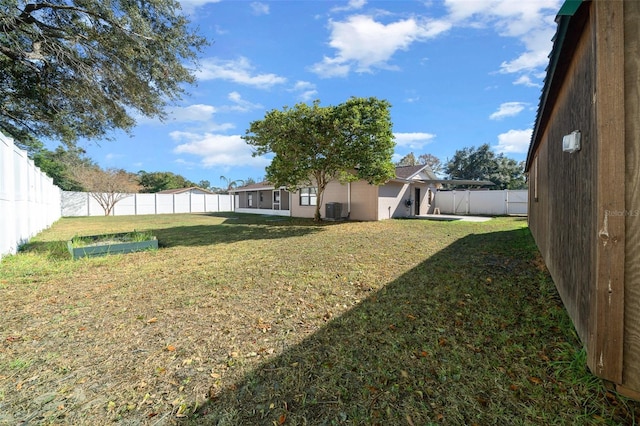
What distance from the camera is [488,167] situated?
33375 millimetres

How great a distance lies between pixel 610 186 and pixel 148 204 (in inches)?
1258

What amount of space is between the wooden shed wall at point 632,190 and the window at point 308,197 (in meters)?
16.5

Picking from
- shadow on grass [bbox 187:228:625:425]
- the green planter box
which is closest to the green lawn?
shadow on grass [bbox 187:228:625:425]

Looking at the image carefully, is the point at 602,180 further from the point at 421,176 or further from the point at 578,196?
the point at 421,176

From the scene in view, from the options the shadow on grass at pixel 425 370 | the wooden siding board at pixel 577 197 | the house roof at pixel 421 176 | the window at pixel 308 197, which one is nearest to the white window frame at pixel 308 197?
the window at pixel 308 197

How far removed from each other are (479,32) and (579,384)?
8.01 m

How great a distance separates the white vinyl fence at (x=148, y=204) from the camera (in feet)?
79.5

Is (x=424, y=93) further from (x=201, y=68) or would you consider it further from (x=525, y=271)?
(x=525, y=271)

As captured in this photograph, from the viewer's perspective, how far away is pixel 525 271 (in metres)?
4.73

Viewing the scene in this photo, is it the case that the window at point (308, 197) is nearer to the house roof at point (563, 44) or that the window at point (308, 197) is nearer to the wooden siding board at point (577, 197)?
the house roof at point (563, 44)

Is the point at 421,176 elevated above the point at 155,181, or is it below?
below

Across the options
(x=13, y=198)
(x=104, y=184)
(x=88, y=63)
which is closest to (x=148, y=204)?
(x=104, y=184)

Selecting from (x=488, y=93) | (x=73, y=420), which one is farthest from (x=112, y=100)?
(x=488, y=93)

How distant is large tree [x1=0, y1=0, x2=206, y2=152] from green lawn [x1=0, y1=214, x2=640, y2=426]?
20.3ft
